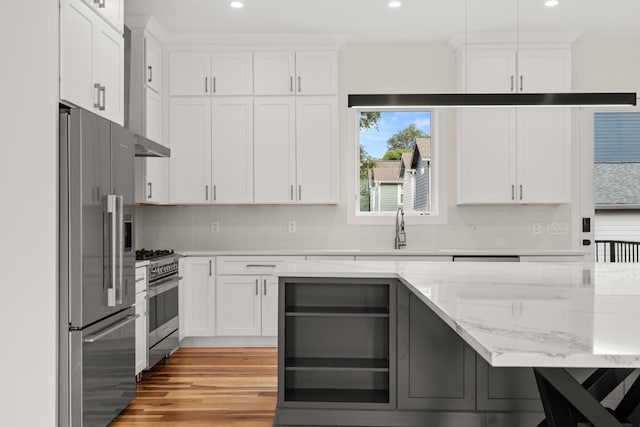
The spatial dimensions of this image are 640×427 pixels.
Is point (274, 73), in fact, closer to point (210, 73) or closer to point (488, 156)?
point (210, 73)

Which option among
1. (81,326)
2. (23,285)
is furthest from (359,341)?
(23,285)

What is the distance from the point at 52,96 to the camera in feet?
8.57

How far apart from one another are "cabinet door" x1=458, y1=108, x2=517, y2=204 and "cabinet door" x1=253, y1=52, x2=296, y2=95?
62.1 inches

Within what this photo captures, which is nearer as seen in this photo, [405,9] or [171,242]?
[405,9]

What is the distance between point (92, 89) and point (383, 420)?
232cm

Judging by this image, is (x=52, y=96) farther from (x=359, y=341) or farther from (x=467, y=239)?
(x=467, y=239)

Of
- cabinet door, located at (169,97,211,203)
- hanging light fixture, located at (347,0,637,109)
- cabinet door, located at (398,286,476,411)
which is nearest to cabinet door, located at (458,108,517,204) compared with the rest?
hanging light fixture, located at (347,0,637,109)

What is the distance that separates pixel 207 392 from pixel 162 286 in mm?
953

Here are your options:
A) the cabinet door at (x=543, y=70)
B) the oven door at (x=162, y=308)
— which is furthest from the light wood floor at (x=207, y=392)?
the cabinet door at (x=543, y=70)

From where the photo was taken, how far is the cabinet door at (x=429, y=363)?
2.86m

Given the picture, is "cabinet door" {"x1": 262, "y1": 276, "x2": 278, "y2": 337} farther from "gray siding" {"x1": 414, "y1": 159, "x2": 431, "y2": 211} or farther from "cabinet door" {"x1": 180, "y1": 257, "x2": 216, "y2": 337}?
"gray siding" {"x1": 414, "y1": 159, "x2": 431, "y2": 211}

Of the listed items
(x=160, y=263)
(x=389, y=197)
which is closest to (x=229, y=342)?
(x=160, y=263)

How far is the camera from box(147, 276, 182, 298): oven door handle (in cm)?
397

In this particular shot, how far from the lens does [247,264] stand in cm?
491
